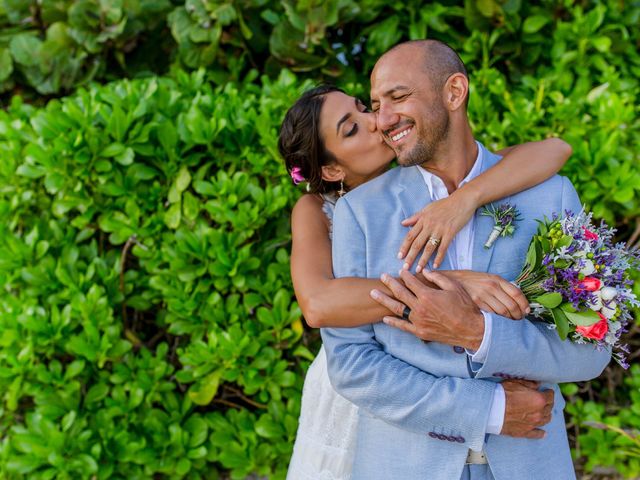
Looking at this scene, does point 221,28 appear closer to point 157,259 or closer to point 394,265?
point 157,259

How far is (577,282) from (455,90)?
2.90 feet

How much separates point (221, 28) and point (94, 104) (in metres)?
1.15

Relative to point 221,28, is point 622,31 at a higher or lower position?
higher

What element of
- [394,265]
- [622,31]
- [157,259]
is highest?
[622,31]

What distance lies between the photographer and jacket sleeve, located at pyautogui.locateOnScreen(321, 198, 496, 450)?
2150 millimetres

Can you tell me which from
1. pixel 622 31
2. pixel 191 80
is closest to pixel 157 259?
pixel 191 80

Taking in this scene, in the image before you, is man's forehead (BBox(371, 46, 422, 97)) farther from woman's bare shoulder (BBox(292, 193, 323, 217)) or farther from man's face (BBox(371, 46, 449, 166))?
woman's bare shoulder (BBox(292, 193, 323, 217))

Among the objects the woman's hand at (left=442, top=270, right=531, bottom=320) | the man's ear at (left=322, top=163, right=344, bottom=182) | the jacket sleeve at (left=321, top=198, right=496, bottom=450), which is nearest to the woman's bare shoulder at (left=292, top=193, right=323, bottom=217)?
the man's ear at (left=322, top=163, right=344, bottom=182)

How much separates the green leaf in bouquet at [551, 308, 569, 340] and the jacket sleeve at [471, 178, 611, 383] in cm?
7

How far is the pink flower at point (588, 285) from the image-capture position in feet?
6.86

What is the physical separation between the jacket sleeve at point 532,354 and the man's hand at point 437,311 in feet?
0.21

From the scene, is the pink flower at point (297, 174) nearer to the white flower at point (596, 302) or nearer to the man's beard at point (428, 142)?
the man's beard at point (428, 142)

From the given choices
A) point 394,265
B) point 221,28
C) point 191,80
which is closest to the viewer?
point 394,265

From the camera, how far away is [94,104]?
11.5ft
